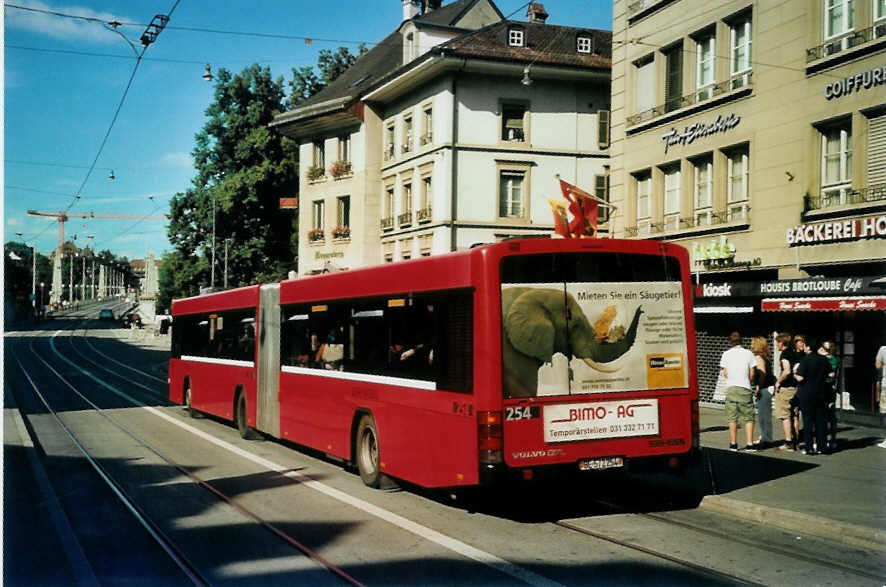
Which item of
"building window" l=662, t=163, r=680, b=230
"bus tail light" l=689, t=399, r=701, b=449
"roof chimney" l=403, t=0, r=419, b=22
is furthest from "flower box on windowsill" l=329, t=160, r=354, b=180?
"bus tail light" l=689, t=399, r=701, b=449

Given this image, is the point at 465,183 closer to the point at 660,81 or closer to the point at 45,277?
the point at 660,81

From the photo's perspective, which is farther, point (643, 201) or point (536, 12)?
point (536, 12)

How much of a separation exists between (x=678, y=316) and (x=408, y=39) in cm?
3339

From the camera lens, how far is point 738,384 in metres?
13.5

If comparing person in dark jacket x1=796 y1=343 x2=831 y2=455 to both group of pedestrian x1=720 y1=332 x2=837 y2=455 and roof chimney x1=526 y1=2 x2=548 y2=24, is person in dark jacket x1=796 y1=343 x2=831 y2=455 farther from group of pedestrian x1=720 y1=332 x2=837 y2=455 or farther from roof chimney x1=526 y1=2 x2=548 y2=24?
roof chimney x1=526 y1=2 x2=548 y2=24

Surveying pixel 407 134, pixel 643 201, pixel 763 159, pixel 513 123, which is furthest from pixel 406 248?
pixel 763 159

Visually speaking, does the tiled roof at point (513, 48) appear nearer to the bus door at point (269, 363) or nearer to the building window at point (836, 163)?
the building window at point (836, 163)

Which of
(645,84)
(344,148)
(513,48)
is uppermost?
(513,48)

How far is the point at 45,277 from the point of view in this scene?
71000 millimetres

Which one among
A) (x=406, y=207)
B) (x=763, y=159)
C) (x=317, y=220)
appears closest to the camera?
(x=763, y=159)

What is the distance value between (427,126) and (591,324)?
1164 inches

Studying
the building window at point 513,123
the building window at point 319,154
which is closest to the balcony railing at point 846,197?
the building window at point 513,123

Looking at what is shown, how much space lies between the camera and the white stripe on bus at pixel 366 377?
32.8 ft

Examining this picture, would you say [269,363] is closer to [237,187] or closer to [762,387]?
[762,387]
